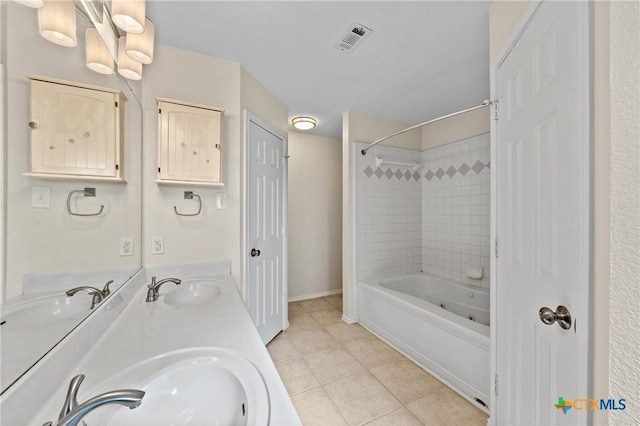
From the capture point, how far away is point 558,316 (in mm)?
775

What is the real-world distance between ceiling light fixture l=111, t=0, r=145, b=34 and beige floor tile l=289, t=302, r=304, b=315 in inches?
116

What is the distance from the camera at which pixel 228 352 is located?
0.79m

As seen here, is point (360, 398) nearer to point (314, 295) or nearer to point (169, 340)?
point (169, 340)

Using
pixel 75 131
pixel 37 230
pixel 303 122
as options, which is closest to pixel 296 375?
pixel 37 230

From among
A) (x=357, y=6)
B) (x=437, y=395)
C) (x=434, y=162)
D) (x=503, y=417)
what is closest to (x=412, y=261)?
(x=434, y=162)

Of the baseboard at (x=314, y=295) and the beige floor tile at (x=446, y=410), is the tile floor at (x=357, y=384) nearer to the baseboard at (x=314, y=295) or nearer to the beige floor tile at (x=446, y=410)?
the beige floor tile at (x=446, y=410)

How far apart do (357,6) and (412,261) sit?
2.85m

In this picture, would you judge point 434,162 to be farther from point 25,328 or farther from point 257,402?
point 25,328

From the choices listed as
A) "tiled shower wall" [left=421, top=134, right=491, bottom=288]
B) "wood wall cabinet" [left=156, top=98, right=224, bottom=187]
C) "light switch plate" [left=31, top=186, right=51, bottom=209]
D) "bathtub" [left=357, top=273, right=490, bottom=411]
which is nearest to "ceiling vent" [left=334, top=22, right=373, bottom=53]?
"wood wall cabinet" [left=156, top=98, right=224, bottom=187]

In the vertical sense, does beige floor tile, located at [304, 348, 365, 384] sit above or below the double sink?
below

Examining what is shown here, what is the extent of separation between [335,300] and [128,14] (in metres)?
3.47

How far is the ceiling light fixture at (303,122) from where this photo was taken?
Result: 3010 millimetres

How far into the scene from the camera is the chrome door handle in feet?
2.43

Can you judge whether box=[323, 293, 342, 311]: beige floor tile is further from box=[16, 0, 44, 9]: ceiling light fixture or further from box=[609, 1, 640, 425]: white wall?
box=[16, 0, 44, 9]: ceiling light fixture
